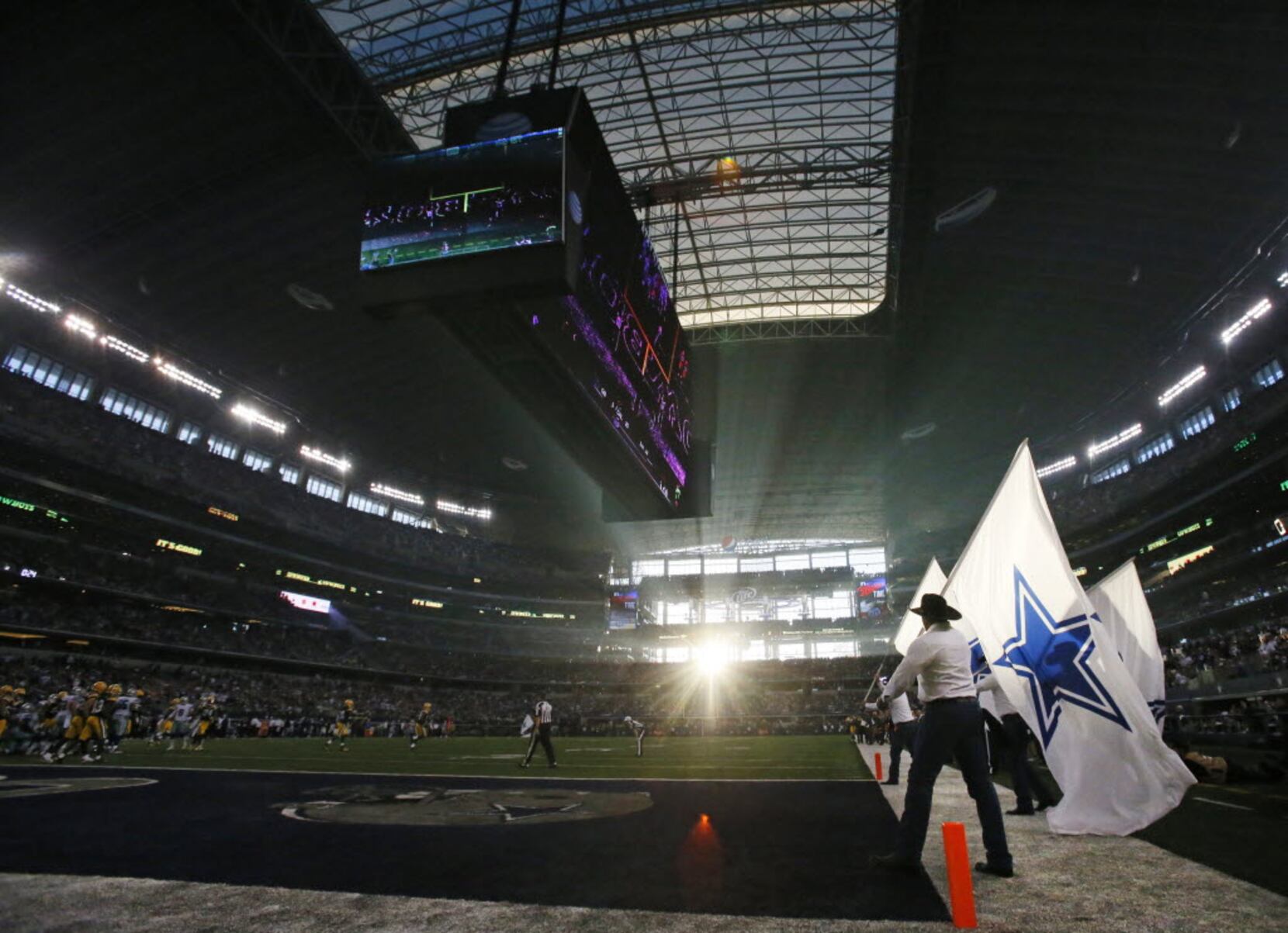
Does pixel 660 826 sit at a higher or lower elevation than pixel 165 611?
lower

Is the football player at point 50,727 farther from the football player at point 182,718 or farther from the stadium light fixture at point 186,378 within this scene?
the stadium light fixture at point 186,378

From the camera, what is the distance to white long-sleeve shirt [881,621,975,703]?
4688 mm

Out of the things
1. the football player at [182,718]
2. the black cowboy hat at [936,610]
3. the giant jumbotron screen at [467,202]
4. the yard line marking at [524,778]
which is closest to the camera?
the black cowboy hat at [936,610]

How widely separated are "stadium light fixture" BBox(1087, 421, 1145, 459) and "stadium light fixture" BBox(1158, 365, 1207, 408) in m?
3.71

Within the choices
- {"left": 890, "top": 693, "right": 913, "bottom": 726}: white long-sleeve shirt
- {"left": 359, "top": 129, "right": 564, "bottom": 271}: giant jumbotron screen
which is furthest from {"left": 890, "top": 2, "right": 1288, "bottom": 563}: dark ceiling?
{"left": 890, "top": 693, "right": 913, "bottom": 726}: white long-sleeve shirt

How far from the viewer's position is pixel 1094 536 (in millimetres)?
46906

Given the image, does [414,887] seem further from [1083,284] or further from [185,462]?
[185,462]

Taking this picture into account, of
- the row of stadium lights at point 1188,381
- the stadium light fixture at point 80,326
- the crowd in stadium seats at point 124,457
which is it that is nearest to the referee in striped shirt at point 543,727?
the row of stadium lights at point 1188,381

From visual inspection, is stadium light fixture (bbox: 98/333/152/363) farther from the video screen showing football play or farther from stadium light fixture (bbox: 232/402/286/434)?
stadium light fixture (bbox: 232/402/286/434)

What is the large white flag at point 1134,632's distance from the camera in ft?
28.9

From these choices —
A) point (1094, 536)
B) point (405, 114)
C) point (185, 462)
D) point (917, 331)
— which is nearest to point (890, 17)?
point (917, 331)

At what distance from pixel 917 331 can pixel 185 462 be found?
148 ft

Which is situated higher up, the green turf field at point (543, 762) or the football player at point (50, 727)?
the football player at point (50, 727)

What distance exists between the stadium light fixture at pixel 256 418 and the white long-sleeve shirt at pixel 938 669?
167ft
